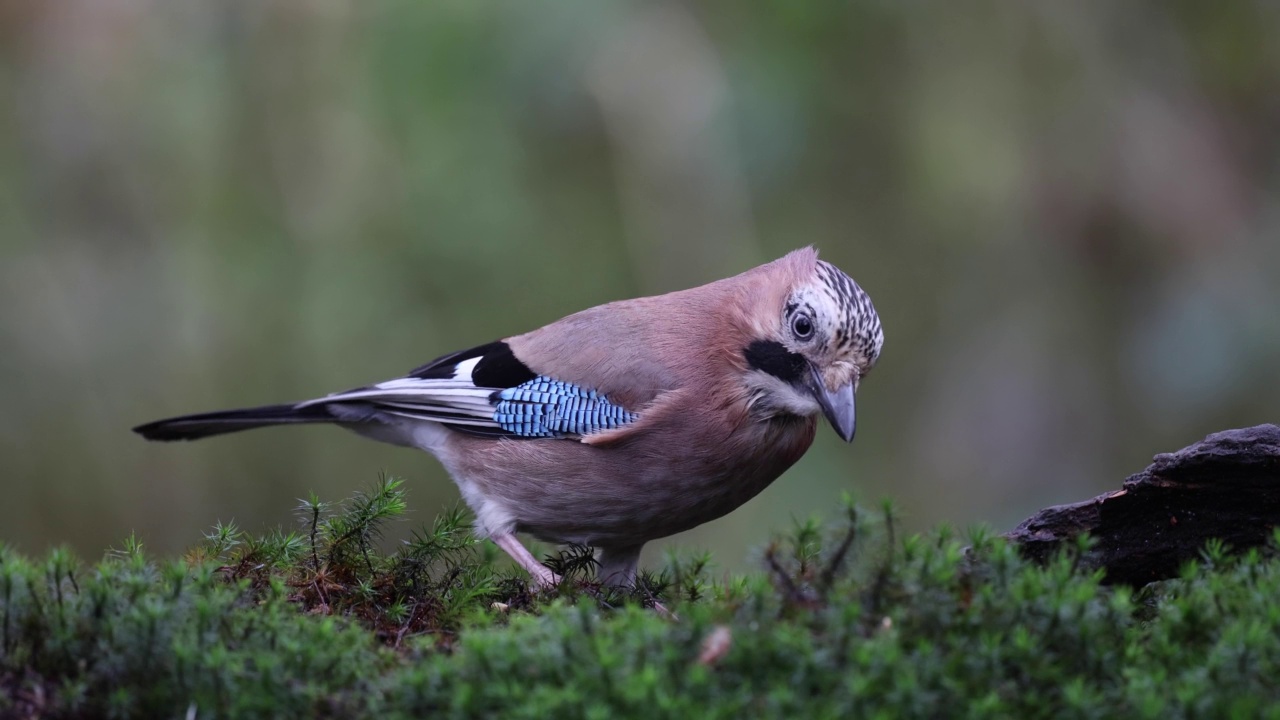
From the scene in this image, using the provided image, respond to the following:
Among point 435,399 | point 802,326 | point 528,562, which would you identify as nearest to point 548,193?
point 435,399

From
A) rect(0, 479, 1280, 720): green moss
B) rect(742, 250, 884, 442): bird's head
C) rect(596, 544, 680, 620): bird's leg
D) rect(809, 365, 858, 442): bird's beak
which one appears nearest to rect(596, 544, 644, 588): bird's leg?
rect(596, 544, 680, 620): bird's leg

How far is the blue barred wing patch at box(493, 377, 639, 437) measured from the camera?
4859mm

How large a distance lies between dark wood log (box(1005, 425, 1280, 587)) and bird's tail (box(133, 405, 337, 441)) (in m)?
3.41

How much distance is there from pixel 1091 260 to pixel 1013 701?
530 centimetres

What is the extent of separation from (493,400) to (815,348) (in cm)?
154

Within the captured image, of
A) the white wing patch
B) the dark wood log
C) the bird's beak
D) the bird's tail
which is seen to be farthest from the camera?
the bird's tail

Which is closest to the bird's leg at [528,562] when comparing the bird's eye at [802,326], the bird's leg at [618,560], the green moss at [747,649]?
the bird's leg at [618,560]

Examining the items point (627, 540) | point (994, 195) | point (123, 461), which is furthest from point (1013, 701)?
point (123, 461)

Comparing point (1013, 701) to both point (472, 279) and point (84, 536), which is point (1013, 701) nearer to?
point (472, 279)

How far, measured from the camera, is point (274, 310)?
291 inches

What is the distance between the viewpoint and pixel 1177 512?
3.47 metres

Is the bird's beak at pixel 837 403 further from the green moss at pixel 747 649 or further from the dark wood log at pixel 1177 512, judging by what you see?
the green moss at pixel 747 649

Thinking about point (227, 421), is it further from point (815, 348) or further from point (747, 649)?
point (747, 649)

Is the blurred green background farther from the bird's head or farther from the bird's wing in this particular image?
the bird's head
